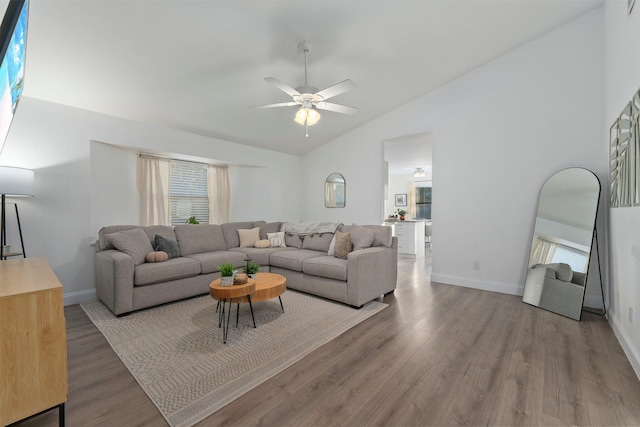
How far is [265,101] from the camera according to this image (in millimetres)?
4020

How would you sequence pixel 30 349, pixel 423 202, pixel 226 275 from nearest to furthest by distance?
pixel 30 349
pixel 226 275
pixel 423 202

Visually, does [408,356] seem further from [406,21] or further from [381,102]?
[381,102]

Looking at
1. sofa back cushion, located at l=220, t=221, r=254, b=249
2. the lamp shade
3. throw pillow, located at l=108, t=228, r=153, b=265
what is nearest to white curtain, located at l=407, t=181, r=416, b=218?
sofa back cushion, located at l=220, t=221, r=254, b=249

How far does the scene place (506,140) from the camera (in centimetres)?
376

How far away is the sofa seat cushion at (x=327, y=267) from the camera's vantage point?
10.6ft

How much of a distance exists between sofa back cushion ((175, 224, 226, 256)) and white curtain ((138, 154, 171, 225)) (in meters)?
0.68

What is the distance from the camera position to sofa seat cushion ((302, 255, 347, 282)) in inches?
127

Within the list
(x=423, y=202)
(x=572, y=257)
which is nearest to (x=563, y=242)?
(x=572, y=257)

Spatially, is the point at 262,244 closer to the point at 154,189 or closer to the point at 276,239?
the point at 276,239

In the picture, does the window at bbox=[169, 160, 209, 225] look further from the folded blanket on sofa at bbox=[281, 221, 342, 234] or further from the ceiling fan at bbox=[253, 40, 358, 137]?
the ceiling fan at bbox=[253, 40, 358, 137]

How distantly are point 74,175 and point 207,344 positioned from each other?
290 cm

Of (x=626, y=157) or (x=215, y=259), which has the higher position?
(x=626, y=157)

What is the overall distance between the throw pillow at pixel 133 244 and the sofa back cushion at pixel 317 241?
2203mm

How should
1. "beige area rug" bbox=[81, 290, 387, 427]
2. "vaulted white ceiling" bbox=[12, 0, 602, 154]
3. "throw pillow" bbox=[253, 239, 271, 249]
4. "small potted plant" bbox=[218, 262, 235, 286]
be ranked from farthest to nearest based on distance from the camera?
1. "throw pillow" bbox=[253, 239, 271, 249]
2. "small potted plant" bbox=[218, 262, 235, 286]
3. "vaulted white ceiling" bbox=[12, 0, 602, 154]
4. "beige area rug" bbox=[81, 290, 387, 427]
